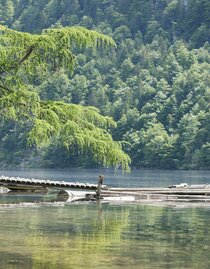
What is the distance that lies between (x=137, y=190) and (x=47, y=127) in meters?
16.3

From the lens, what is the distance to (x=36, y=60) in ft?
107

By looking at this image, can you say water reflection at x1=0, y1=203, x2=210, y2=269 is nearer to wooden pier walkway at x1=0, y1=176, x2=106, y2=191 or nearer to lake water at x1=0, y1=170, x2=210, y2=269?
lake water at x1=0, y1=170, x2=210, y2=269

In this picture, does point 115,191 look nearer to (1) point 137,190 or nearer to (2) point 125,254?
(1) point 137,190

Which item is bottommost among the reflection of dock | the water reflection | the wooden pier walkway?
the water reflection

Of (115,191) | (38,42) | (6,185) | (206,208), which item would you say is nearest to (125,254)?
(38,42)

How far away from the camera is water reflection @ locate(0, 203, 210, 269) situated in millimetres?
21375

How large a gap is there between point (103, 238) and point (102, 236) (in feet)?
1.80

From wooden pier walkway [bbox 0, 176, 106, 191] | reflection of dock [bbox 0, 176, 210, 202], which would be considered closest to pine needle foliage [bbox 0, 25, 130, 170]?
reflection of dock [bbox 0, 176, 210, 202]

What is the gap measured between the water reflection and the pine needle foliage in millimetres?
2659

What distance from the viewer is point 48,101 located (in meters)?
32.5

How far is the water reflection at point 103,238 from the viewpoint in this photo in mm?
21375

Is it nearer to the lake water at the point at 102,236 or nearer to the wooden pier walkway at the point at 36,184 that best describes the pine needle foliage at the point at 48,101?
the lake water at the point at 102,236

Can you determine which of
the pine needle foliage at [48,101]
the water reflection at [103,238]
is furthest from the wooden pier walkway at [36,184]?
the pine needle foliage at [48,101]

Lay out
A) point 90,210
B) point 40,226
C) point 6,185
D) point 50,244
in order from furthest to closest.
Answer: point 6,185 < point 90,210 < point 40,226 < point 50,244
